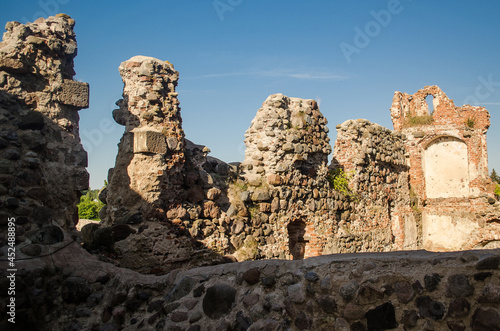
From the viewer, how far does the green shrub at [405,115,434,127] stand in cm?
1446

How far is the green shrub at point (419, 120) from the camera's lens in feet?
47.4

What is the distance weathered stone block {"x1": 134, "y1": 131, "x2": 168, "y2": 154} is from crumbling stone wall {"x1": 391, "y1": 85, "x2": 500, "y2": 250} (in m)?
9.59

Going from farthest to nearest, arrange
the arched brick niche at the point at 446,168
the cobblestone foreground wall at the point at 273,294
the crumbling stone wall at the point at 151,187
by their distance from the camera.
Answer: the arched brick niche at the point at 446,168, the crumbling stone wall at the point at 151,187, the cobblestone foreground wall at the point at 273,294

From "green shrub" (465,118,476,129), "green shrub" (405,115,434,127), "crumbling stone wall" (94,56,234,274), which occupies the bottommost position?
"crumbling stone wall" (94,56,234,274)

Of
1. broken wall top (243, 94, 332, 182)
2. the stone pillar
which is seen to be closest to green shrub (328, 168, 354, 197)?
broken wall top (243, 94, 332, 182)

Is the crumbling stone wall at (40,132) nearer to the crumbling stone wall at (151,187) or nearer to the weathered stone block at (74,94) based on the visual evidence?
the weathered stone block at (74,94)

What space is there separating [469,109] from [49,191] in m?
13.2

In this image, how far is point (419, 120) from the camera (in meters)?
14.6

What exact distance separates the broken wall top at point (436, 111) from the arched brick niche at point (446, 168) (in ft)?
2.00

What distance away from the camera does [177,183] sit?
6055 millimetres

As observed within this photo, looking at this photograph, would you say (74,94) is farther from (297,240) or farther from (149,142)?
(297,240)

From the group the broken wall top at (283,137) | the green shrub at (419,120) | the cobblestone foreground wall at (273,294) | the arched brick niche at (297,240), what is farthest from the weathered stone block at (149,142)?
the green shrub at (419,120)

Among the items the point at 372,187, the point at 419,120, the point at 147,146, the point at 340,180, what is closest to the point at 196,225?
the point at 147,146

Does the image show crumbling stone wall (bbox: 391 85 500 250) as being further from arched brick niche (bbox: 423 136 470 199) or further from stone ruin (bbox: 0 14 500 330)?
stone ruin (bbox: 0 14 500 330)
